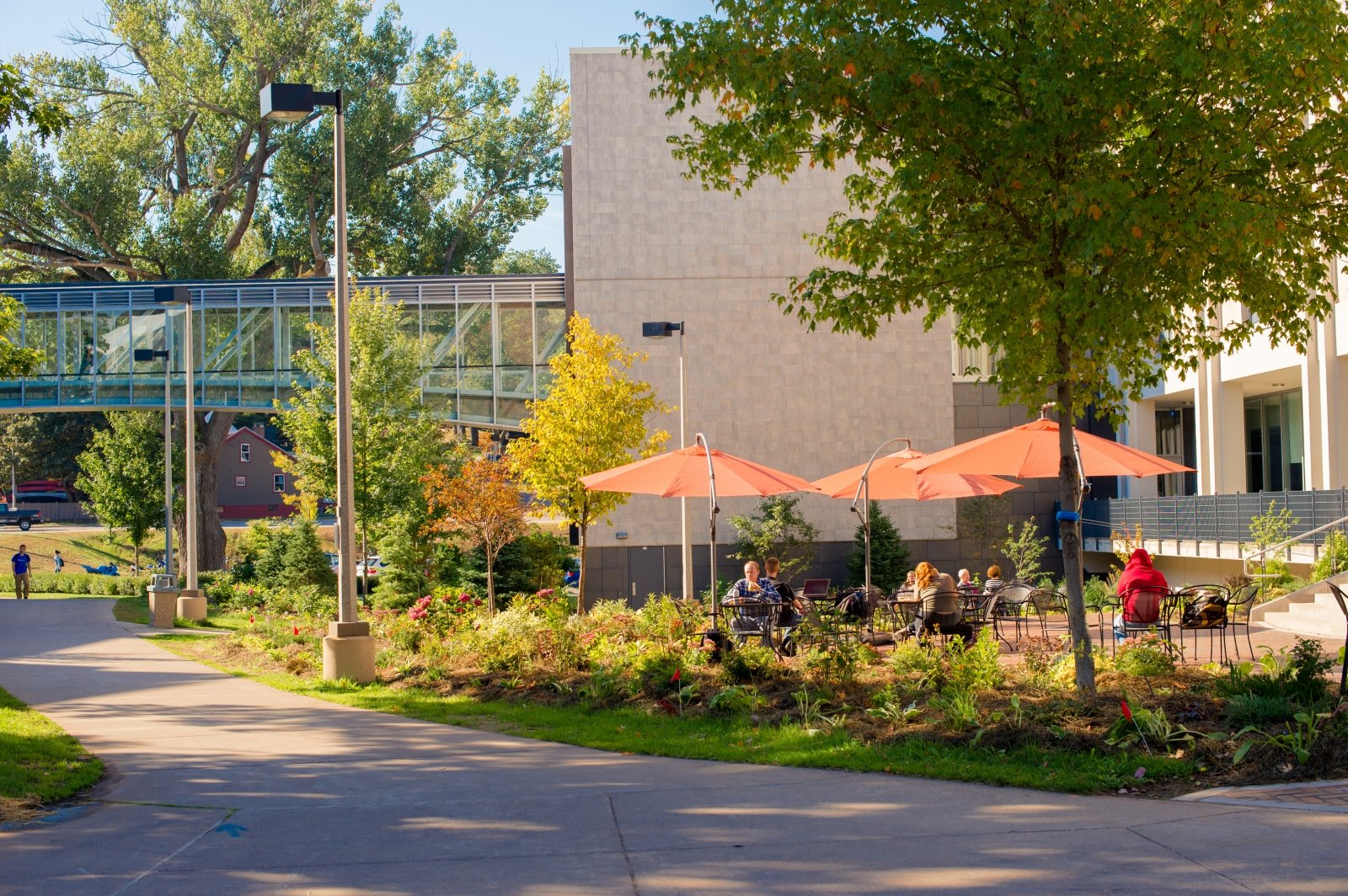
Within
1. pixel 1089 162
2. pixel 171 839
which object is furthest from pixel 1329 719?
pixel 171 839

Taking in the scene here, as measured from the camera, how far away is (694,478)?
16.0 m

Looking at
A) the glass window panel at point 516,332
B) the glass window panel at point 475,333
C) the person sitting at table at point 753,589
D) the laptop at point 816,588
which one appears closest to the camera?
the person sitting at table at point 753,589

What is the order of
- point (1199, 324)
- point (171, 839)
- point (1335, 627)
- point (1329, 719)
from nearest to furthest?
point (171, 839) → point (1329, 719) → point (1199, 324) → point (1335, 627)

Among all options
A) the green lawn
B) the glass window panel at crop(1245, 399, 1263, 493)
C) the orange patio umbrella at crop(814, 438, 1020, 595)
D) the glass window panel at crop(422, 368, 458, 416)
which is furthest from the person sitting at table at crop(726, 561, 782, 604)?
the glass window panel at crop(422, 368, 458, 416)

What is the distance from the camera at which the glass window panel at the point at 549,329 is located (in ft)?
117

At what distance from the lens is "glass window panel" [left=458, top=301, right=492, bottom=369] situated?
36469 mm

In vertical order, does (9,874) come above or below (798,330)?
below

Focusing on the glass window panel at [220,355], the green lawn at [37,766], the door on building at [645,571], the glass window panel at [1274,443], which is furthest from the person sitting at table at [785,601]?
the glass window panel at [220,355]

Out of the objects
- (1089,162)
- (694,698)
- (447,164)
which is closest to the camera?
(1089,162)

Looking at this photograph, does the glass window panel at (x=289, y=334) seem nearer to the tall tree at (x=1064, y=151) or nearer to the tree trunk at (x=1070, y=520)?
the tall tree at (x=1064, y=151)

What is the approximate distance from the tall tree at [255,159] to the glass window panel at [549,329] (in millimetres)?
15075

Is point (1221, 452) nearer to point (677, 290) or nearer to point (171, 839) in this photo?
point (677, 290)

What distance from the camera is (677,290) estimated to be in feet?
109

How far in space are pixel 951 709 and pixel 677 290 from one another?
79.5 ft
